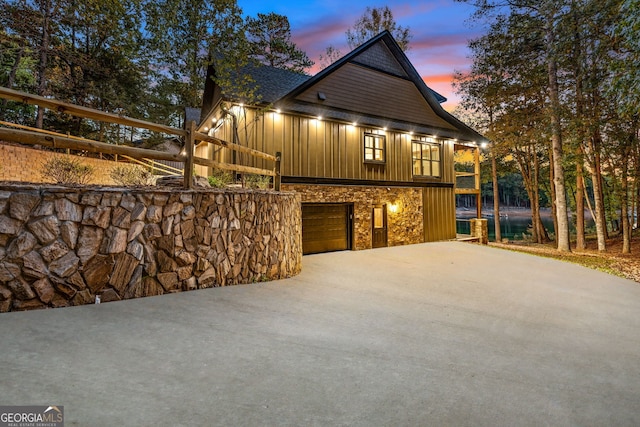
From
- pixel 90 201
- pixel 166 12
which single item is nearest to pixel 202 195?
pixel 90 201

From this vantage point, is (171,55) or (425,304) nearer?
(425,304)

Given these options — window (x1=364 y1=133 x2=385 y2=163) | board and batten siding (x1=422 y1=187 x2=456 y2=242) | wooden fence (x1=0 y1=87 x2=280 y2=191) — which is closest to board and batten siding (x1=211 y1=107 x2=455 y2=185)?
window (x1=364 y1=133 x2=385 y2=163)

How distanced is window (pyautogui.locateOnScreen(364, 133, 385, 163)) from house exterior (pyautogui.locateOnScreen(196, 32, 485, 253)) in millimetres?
37

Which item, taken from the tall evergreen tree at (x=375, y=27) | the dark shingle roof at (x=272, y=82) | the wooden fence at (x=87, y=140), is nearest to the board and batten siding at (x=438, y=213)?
the dark shingle roof at (x=272, y=82)

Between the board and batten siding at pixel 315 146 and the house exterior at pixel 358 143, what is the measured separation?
0.03 m

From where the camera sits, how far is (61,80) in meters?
16.7

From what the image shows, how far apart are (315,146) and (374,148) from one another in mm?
2549

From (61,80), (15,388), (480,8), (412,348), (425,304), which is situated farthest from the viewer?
(61,80)

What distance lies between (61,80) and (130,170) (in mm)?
16093

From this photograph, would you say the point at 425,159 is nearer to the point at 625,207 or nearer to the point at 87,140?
the point at 625,207

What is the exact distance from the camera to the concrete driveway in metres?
1.82

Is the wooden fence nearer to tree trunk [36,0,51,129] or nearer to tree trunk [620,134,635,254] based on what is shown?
tree trunk [36,0,51,129]

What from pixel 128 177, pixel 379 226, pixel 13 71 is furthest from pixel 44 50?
pixel 379 226

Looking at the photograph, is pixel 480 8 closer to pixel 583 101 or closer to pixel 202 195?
pixel 583 101
